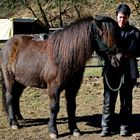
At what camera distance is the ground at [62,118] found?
612 cm

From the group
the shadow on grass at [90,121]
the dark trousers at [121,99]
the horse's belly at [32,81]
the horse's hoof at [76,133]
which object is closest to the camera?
the dark trousers at [121,99]

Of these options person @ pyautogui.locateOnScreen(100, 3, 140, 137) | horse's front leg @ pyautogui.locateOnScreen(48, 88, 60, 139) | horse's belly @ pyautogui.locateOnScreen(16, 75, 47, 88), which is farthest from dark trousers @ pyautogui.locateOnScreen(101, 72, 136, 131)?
horse's belly @ pyautogui.locateOnScreen(16, 75, 47, 88)

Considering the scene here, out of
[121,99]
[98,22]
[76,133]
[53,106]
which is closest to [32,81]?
[53,106]

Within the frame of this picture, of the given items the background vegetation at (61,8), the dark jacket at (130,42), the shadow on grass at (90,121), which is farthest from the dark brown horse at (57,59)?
the background vegetation at (61,8)

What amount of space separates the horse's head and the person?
0.11 metres

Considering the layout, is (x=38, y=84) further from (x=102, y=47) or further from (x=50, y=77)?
(x=102, y=47)

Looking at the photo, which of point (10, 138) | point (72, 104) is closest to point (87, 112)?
point (72, 104)

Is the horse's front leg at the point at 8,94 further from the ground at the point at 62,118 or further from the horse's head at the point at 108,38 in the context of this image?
the horse's head at the point at 108,38

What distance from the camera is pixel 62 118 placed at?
285 inches

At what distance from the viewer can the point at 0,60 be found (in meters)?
7.09

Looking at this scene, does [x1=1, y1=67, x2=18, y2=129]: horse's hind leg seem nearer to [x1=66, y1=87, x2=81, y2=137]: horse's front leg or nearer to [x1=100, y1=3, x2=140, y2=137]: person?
[x1=66, y1=87, x2=81, y2=137]: horse's front leg

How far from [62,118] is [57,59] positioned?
175 cm

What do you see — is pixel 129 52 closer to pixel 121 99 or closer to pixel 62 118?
pixel 121 99

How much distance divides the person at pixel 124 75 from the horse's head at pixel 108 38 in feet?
0.34
